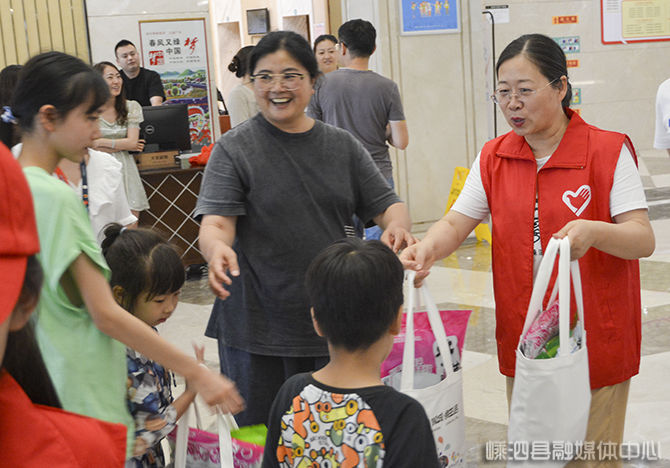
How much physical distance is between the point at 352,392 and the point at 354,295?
0.18 m

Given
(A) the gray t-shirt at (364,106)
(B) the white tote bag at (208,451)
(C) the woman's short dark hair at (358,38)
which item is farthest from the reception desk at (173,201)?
(B) the white tote bag at (208,451)

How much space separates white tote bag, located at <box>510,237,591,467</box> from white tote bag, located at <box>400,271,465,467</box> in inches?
5.1

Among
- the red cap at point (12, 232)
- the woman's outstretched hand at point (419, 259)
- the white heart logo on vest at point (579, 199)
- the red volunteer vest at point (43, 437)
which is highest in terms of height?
the red cap at point (12, 232)

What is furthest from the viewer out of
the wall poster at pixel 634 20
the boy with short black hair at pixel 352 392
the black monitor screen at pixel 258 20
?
the black monitor screen at pixel 258 20

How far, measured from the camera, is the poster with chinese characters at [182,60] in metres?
8.12

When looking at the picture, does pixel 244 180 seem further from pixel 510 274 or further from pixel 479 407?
pixel 479 407

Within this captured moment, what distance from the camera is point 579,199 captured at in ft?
6.65

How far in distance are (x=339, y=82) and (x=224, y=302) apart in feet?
9.56

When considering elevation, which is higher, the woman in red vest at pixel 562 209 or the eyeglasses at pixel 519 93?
the eyeglasses at pixel 519 93

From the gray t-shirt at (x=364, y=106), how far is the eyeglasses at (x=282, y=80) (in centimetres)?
270

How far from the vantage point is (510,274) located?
84.2 inches

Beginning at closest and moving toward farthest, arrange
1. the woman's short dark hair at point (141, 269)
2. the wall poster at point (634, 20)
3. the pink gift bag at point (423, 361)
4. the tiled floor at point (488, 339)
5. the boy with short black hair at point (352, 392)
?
the boy with short black hair at point (352, 392), the pink gift bag at point (423, 361), the woman's short dark hair at point (141, 269), the tiled floor at point (488, 339), the wall poster at point (634, 20)

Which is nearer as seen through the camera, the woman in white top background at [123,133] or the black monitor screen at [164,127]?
the woman in white top background at [123,133]

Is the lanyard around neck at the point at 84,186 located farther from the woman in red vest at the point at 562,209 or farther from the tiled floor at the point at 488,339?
the tiled floor at the point at 488,339
